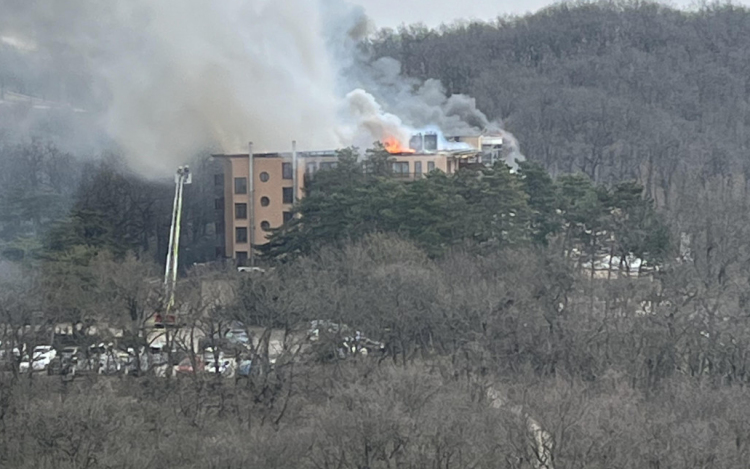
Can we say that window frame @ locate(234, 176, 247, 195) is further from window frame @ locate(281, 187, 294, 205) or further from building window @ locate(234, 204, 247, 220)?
window frame @ locate(281, 187, 294, 205)

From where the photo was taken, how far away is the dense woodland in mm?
14328

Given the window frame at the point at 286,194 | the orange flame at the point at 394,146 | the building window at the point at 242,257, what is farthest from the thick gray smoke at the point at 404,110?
the building window at the point at 242,257

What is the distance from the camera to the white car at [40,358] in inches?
740

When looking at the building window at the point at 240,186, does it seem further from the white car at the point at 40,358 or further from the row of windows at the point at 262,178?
the white car at the point at 40,358

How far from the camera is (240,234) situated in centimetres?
2797

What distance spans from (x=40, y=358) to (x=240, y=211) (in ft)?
30.4

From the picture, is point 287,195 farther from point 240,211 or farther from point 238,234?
point 238,234

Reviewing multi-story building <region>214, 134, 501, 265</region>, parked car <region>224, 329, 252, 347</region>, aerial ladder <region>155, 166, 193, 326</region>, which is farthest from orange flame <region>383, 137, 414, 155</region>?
parked car <region>224, 329, 252, 347</region>

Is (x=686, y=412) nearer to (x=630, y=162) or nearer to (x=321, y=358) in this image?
(x=321, y=358)

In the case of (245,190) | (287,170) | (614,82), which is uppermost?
(614,82)

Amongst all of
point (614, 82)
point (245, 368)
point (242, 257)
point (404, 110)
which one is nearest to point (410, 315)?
point (245, 368)

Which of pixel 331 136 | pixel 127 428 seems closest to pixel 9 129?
pixel 331 136

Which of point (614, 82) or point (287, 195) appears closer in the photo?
point (287, 195)

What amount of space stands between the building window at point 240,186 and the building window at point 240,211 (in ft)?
0.95
